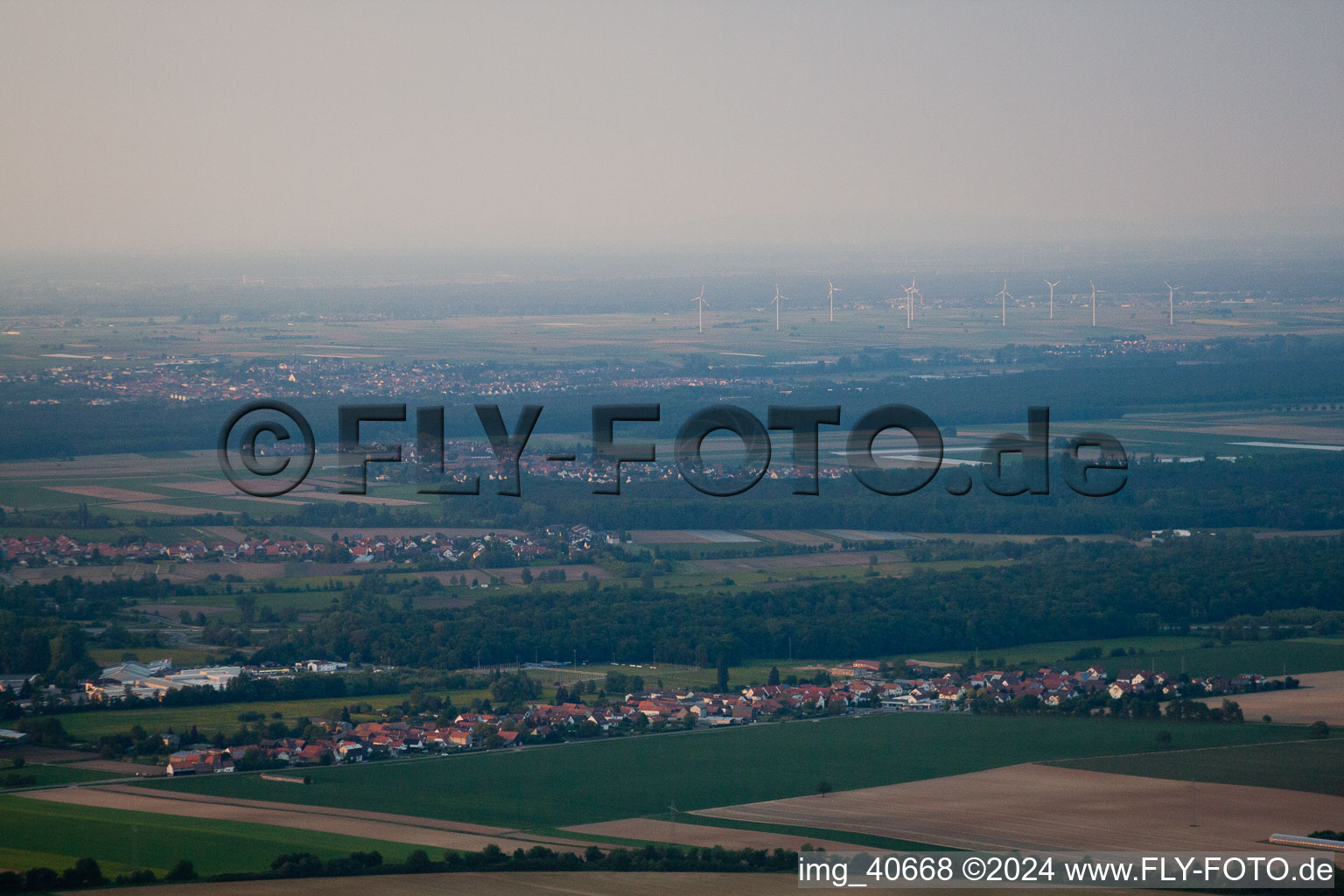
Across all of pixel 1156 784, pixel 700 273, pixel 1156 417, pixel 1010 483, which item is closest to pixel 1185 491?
pixel 1010 483

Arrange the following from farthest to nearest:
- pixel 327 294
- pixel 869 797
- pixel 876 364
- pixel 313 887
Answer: pixel 327 294
pixel 876 364
pixel 869 797
pixel 313 887

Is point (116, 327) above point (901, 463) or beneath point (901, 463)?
above

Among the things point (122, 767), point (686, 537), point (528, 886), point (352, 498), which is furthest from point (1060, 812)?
point (352, 498)

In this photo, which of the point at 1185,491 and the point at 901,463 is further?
the point at 901,463

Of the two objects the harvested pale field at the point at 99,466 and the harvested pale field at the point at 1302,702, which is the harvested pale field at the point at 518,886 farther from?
the harvested pale field at the point at 99,466

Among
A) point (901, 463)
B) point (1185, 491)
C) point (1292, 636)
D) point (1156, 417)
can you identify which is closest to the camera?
point (1292, 636)

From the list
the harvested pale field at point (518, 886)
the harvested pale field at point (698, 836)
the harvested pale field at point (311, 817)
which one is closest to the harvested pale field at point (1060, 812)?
the harvested pale field at point (698, 836)

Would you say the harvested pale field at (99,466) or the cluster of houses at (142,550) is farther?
the harvested pale field at (99,466)

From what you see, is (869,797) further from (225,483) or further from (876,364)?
(876,364)
